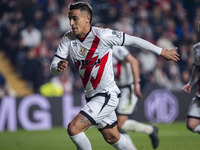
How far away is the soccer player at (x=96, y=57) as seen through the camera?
17.3ft

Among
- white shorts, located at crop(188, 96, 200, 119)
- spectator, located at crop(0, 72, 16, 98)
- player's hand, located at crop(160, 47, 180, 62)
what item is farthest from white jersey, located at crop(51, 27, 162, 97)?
spectator, located at crop(0, 72, 16, 98)

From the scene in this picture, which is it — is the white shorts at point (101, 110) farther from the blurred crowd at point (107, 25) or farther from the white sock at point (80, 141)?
the blurred crowd at point (107, 25)

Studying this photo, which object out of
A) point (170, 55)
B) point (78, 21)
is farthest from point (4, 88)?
point (170, 55)

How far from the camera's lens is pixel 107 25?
46.4ft

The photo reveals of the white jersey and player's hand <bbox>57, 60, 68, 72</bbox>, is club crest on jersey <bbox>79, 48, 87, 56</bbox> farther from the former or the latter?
player's hand <bbox>57, 60, 68, 72</bbox>

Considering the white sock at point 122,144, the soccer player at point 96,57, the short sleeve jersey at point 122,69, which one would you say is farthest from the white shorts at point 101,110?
the short sleeve jersey at point 122,69

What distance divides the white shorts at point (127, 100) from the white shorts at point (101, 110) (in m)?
1.92

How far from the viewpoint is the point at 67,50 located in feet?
17.9

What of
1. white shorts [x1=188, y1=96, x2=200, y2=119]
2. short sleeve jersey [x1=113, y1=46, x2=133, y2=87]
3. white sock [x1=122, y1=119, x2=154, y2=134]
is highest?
short sleeve jersey [x1=113, y1=46, x2=133, y2=87]

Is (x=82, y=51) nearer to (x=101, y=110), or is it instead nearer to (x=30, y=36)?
(x=101, y=110)

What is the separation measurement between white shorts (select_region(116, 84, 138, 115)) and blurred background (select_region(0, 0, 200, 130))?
4.67 meters

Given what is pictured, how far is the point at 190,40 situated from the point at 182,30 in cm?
69

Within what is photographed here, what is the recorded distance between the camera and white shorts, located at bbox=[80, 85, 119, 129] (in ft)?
16.9

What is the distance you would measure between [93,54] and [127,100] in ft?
7.67
